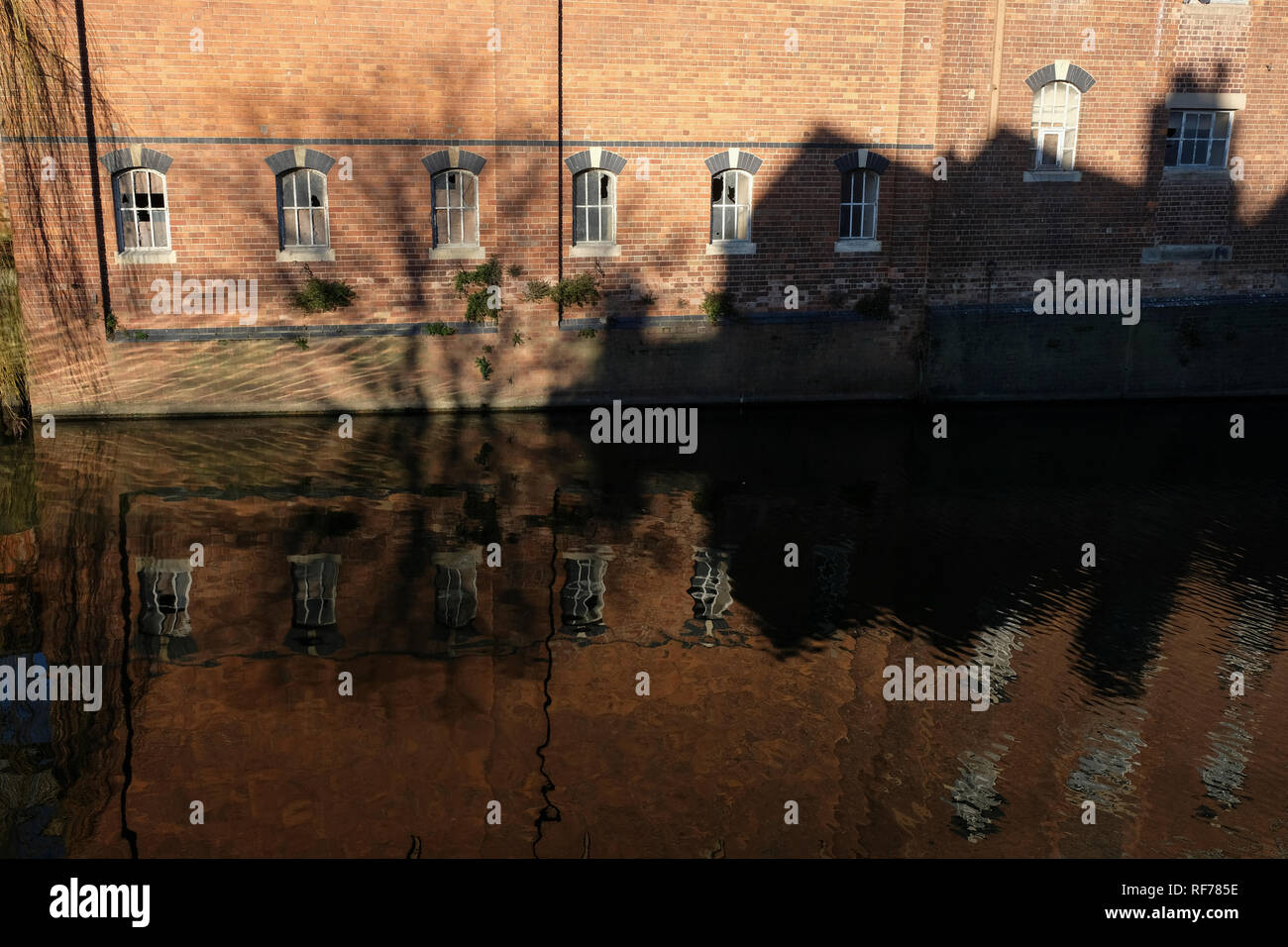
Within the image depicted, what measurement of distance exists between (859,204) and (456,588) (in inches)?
448

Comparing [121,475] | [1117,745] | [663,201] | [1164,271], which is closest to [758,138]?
[663,201]

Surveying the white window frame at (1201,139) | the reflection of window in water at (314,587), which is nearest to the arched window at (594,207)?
the reflection of window in water at (314,587)

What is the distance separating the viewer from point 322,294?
54.1 feet

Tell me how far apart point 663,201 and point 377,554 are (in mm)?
9068

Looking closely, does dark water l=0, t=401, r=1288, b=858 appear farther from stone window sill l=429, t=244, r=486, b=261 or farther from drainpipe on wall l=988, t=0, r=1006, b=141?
drainpipe on wall l=988, t=0, r=1006, b=141

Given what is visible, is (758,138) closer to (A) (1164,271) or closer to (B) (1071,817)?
(A) (1164,271)

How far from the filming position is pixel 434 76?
53.5ft

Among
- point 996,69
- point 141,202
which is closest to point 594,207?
point 141,202

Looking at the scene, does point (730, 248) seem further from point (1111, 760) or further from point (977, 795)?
point (977, 795)

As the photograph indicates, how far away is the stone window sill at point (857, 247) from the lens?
1819 cm

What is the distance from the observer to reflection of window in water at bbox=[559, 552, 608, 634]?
365 inches

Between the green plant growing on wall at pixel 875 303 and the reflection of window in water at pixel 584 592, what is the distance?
9147 mm

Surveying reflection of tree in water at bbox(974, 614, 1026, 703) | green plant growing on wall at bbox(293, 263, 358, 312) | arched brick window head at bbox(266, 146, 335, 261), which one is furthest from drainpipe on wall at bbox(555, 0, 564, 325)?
reflection of tree in water at bbox(974, 614, 1026, 703)

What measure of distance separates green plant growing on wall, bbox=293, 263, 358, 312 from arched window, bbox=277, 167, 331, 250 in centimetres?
45
